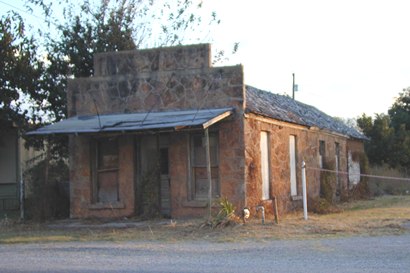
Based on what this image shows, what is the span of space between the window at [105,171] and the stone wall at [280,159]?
3.78 meters

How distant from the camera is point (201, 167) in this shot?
15.3 meters

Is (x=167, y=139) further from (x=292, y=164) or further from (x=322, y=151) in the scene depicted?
(x=322, y=151)

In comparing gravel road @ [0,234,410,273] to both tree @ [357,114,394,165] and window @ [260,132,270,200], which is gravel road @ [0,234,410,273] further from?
tree @ [357,114,394,165]

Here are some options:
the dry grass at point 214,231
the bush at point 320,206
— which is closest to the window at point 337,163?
the bush at point 320,206

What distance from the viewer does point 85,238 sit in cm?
1250

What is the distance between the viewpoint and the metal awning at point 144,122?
13.5 meters

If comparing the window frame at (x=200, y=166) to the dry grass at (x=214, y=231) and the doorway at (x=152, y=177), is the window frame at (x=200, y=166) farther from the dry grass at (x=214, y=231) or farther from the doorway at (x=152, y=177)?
the dry grass at (x=214, y=231)

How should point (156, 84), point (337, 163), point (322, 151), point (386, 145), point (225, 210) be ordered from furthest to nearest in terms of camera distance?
point (386, 145) < point (337, 163) < point (322, 151) < point (156, 84) < point (225, 210)

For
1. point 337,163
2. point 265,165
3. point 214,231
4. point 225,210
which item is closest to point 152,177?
point 225,210

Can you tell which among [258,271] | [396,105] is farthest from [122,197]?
[396,105]

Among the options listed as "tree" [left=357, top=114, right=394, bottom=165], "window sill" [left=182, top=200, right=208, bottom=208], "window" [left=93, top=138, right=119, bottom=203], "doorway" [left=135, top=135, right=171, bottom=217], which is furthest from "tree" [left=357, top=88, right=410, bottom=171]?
"window" [left=93, top=138, right=119, bottom=203]

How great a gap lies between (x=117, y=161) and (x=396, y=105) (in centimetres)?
3520

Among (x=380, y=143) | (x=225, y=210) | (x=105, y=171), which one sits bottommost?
(x=225, y=210)

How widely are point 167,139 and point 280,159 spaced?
361 centimetres
